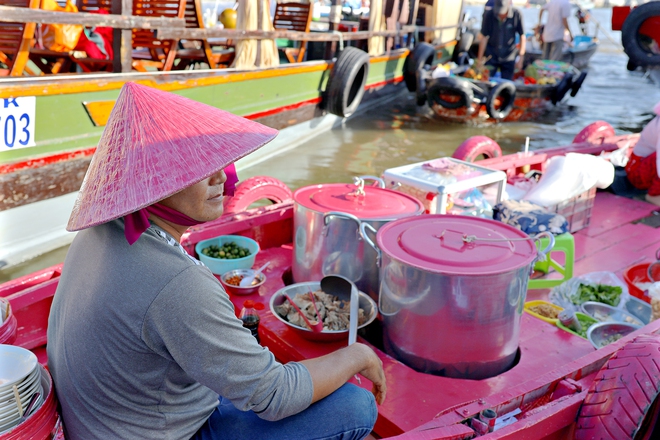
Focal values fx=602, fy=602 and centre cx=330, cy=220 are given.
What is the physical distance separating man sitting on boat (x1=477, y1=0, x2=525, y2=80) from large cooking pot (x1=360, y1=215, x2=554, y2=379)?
8.63 meters

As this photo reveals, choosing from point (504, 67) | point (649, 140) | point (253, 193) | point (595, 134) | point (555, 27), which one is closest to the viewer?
point (253, 193)

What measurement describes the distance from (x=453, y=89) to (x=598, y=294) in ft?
23.0

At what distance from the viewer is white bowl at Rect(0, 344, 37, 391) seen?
1.45m

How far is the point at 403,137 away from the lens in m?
9.56

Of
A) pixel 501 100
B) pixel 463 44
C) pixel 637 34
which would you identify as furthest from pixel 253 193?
pixel 463 44

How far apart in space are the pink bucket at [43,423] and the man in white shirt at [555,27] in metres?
13.1

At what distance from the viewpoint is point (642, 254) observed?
388 cm

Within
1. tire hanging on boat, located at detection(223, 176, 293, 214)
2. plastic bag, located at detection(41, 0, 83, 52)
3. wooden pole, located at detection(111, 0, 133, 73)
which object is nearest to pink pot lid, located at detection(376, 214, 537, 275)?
tire hanging on boat, located at detection(223, 176, 293, 214)

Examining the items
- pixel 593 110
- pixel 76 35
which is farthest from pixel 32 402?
pixel 593 110

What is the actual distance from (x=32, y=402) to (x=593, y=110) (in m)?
13.0

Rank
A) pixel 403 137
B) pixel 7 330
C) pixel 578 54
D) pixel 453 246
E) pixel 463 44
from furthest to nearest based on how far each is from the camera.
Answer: pixel 578 54 < pixel 463 44 < pixel 403 137 < pixel 453 246 < pixel 7 330

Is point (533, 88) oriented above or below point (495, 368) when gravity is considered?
above

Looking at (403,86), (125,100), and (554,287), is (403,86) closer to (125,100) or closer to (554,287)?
(554,287)

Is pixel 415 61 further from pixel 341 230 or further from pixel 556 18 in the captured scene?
pixel 341 230
